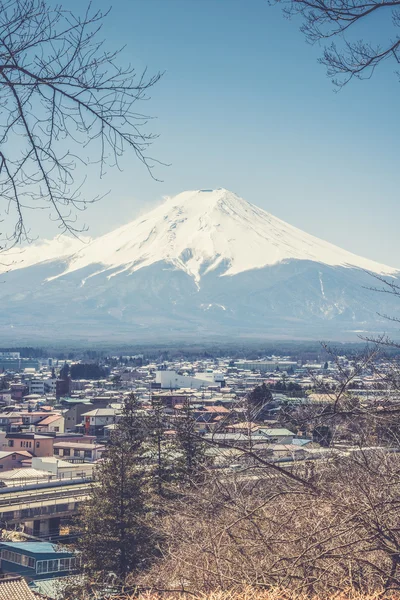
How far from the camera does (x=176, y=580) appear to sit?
5.53 m

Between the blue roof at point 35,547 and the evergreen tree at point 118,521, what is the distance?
67.7 inches

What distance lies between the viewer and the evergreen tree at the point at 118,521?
13.8 m

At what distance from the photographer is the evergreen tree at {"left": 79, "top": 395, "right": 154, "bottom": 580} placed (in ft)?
45.2

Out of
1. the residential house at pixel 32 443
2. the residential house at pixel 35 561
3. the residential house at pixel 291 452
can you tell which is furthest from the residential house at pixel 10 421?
the residential house at pixel 291 452

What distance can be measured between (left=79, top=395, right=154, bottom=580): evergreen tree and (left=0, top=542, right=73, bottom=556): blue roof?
1.72m

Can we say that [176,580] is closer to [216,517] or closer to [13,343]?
[216,517]

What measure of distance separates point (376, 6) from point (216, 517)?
12.0 feet

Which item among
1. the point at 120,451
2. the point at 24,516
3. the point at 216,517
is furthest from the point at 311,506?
the point at 24,516

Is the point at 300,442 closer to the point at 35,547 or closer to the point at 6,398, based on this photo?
the point at 35,547

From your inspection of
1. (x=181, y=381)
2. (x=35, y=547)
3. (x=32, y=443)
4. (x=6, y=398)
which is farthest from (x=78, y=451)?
(x=181, y=381)

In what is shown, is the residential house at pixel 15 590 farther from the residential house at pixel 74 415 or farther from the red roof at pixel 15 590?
the residential house at pixel 74 415

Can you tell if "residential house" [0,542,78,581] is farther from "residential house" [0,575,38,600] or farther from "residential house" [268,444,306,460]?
"residential house" [268,444,306,460]

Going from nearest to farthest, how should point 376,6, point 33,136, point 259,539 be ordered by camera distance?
1. point 33,136
2. point 376,6
3. point 259,539

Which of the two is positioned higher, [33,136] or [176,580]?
[33,136]
